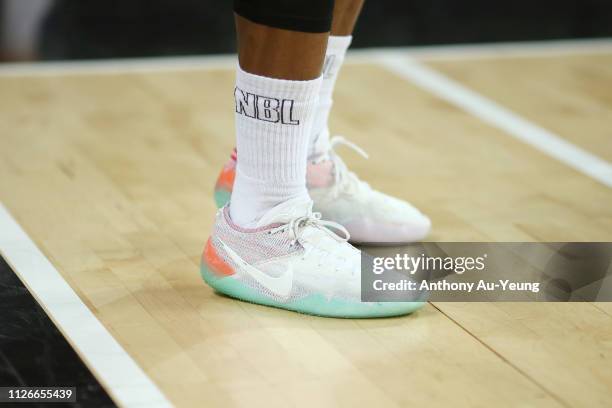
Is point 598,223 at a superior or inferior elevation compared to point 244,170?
inferior

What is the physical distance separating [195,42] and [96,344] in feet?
5.87

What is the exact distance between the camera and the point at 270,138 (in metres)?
1.33

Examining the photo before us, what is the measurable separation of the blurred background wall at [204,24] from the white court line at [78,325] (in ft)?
4.08

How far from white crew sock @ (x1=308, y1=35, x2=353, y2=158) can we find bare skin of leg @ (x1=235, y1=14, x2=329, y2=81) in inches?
10.8

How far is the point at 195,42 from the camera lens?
9.67 feet

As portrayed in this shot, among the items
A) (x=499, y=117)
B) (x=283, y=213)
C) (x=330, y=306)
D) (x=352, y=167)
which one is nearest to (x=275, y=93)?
(x=283, y=213)

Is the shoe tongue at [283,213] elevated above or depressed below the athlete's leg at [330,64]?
below

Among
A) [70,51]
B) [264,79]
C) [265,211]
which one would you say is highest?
[264,79]

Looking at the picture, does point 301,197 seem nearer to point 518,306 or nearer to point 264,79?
point 264,79

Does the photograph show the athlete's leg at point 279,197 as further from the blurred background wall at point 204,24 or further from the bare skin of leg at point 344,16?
the blurred background wall at point 204,24

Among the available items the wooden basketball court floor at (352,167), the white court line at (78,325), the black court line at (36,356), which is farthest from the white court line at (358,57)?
the black court line at (36,356)

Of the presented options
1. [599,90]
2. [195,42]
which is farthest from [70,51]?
[599,90]

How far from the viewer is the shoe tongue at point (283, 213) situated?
136 cm

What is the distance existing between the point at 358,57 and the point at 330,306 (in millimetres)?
1566
